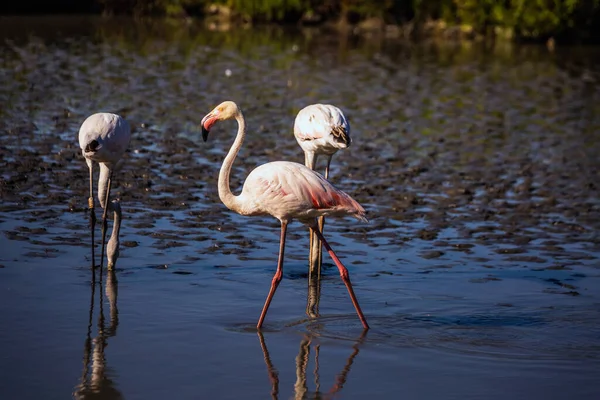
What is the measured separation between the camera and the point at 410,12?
4188 centimetres

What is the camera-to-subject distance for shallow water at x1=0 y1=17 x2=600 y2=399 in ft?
20.5

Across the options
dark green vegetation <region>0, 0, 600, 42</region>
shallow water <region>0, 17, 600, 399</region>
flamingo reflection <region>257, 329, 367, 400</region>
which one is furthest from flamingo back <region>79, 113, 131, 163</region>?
dark green vegetation <region>0, 0, 600, 42</region>

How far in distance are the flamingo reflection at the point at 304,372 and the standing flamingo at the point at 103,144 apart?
2027mm

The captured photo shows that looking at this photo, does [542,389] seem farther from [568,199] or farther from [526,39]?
[526,39]

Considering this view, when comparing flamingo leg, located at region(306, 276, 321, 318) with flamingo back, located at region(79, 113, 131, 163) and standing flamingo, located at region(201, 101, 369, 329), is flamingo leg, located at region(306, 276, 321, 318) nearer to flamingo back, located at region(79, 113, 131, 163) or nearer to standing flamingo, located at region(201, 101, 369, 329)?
standing flamingo, located at region(201, 101, 369, 329)

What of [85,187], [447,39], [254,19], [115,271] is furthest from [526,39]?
[115,271]

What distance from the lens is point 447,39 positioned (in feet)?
118

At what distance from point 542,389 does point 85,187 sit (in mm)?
6144

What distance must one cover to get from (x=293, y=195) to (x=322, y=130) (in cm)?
149

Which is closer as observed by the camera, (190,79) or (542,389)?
(542,389)

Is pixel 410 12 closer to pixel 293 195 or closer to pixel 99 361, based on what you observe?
pixel 293 195

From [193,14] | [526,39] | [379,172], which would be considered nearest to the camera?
[379,172]

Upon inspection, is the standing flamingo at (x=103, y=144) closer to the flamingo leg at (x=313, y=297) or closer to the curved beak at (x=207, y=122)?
the curved beak at (x=207, y=122)

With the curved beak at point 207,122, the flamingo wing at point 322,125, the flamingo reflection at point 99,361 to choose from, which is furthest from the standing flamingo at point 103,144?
the flamingo wing at point 322,125
